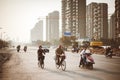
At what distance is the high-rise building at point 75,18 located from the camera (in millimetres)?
178375

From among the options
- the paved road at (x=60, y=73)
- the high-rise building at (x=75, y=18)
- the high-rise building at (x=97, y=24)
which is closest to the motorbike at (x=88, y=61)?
the paved road at (x=60, y=73)

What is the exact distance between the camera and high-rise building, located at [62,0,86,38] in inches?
7023

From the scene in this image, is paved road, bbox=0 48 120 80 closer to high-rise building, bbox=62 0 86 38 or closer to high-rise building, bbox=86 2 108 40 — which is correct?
high-rise building, bbox=86 2 108 40

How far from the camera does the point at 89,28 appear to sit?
192 meters

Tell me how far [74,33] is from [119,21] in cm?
7660

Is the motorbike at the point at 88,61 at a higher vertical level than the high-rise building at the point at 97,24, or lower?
lower

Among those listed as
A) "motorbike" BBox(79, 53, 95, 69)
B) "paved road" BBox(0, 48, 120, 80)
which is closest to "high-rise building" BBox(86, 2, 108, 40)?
"paved road" BBox(0, 48, 120, 80)

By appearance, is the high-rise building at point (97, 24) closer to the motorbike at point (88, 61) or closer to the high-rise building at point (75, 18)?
the high-rise building at point (75, 18)

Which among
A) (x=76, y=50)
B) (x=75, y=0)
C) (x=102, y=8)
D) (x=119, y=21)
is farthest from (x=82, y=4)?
(x=76, y=50)

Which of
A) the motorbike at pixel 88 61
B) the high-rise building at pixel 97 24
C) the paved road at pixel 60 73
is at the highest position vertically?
the high-rise building at pixel 97 24

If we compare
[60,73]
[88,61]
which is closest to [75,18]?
[88,61]

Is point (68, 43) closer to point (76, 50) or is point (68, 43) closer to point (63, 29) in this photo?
point (63, 29)

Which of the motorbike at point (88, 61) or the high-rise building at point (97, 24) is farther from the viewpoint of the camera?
the high-rise building at point (97, 24)

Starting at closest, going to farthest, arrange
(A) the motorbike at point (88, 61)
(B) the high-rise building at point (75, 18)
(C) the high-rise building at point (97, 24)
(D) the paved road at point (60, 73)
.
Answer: (D) the paved road at point (60, 73) < (A) the motorbike at point (88, 61) < (C) the high-rise building at point (97, 24) < (B) the high-rise building at point (75, 18)
